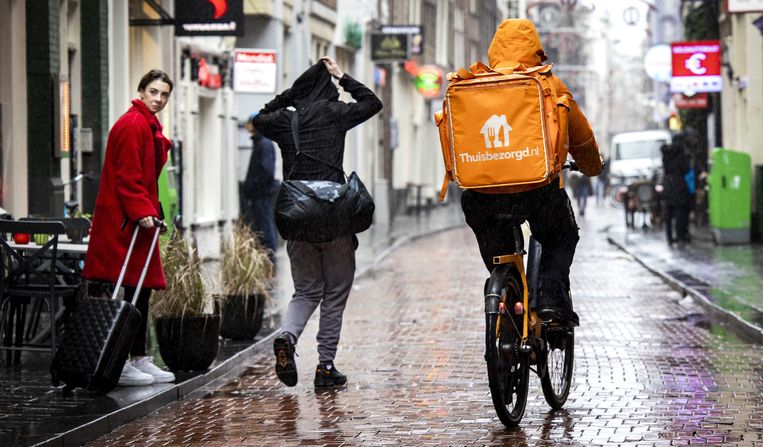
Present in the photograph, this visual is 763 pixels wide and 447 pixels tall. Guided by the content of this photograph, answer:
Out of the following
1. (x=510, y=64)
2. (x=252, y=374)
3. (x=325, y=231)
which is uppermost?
(x=510, y=64)

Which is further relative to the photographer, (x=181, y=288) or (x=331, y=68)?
(x=181, y=288)

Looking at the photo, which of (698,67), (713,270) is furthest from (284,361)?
(698,67)

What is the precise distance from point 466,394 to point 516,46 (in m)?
2.38

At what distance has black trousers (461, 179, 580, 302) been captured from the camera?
782cm

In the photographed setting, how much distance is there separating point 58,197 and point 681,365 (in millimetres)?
7542

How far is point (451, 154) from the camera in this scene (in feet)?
25.2

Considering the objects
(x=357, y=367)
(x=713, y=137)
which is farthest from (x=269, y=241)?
(x=713, y=137)

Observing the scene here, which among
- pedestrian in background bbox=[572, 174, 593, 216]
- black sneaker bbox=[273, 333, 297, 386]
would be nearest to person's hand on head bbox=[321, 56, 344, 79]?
black sneaker bbox=[273, 333, 297, 386]

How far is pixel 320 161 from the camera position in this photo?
9.39 m

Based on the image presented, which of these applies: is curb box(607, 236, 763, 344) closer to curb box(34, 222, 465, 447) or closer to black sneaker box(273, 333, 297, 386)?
curb box(34, 222, 465, 447)

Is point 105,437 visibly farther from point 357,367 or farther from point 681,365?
point 681,365

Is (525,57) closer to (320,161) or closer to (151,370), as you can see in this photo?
(320,161)

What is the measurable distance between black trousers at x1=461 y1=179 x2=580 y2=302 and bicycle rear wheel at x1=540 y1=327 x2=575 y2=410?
0.38 metres

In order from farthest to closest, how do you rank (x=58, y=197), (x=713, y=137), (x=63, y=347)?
(x=713, y=137)
(x=58, y=197)
(x=63, y=347)
